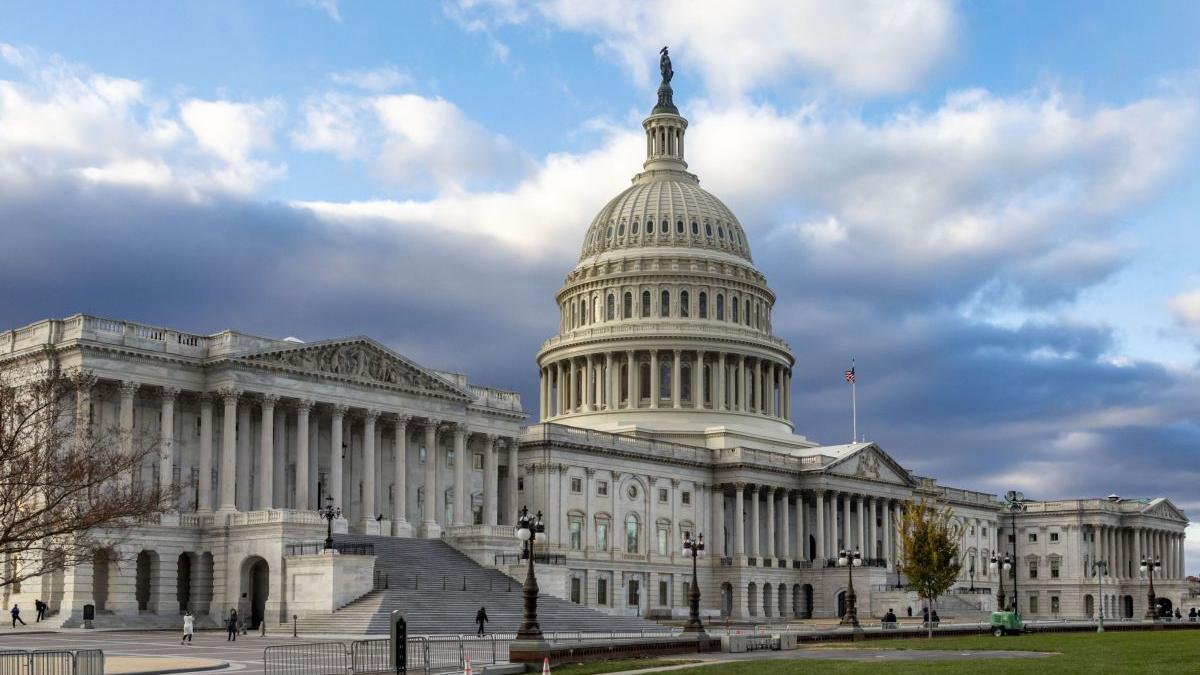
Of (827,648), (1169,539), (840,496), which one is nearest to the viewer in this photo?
(827,648)

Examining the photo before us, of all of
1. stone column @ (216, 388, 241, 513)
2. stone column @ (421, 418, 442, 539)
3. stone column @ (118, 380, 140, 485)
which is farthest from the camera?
stone column @ (421, 418, 442, 539)

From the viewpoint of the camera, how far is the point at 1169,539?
194 m

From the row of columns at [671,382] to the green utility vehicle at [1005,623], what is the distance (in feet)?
232

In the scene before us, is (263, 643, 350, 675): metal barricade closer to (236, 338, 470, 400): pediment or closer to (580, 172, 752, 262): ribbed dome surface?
(236, 338, 470, 400): pediment

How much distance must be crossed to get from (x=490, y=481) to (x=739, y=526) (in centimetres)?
3168

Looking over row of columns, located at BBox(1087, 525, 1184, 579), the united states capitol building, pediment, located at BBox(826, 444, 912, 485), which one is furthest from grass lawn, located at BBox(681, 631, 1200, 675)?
row of columns, located at BBox(1087, 525, 1184, 579)

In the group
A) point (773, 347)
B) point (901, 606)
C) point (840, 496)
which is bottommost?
point (901, 606)

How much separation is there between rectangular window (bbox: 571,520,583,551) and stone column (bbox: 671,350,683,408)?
2863 centimetres

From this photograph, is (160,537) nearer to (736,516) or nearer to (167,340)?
(167,340)

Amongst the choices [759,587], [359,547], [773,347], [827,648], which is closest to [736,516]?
[759,587]

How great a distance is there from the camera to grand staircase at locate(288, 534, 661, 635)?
7306 centimetres

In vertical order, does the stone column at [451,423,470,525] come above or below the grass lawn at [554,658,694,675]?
above

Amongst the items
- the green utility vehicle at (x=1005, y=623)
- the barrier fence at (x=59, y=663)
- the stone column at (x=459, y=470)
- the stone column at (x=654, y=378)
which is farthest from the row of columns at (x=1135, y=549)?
the barrier fence at (x=59, y=663)

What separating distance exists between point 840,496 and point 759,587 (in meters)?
14.5
